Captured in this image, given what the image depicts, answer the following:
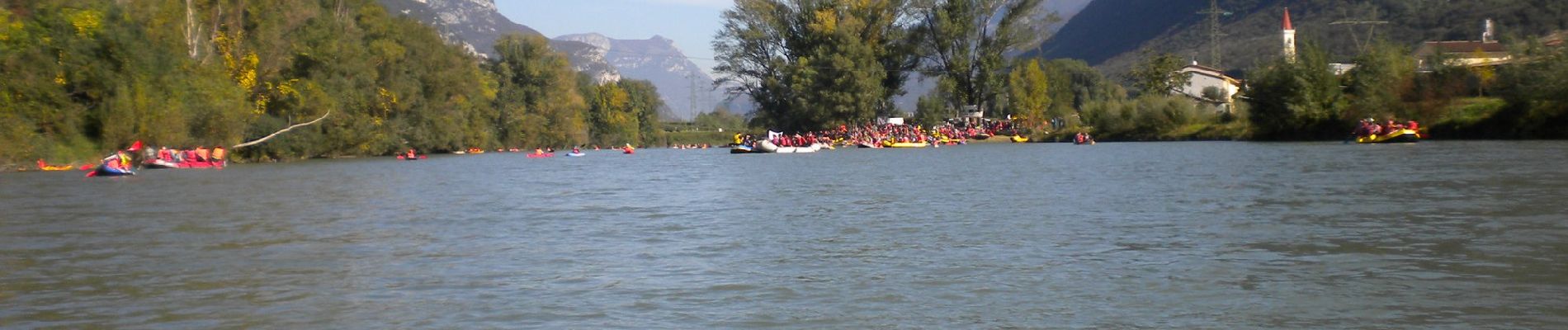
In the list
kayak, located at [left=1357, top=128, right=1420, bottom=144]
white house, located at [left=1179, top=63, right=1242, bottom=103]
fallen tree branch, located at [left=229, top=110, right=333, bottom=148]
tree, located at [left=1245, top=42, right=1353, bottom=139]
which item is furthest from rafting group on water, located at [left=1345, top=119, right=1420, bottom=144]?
fallen tree branch, located at [left=229, top=110, right=333, bottom=148]

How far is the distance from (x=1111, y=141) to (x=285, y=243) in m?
68.6

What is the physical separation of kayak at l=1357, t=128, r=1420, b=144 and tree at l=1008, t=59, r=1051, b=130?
36.3m

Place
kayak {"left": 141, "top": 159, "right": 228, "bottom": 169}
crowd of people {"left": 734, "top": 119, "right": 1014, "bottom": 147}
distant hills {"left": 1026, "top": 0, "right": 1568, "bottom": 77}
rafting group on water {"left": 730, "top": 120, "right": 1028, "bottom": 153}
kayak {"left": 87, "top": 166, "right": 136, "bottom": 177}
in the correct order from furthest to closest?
1. distant hills {"left": 1026, "top": 0, "right": 1568, "bottom": 77}
2. crowd of people {"left": 734, "top": 119, "right": 1014, "bottom": 147}
3. rafting group on water {"left": 730, "top": 120, "right": 1028, "bottom": 153}
4. kayak {"left": 141, "top": 159, "right": 228, "bottom": 169}
5. kayak {"left": 87, "top": 166, "right": 136, "bottom": 177}

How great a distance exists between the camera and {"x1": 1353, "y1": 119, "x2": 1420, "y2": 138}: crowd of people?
2060 inches

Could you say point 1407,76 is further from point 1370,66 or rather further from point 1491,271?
point 1491,271

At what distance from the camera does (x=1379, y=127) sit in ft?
174

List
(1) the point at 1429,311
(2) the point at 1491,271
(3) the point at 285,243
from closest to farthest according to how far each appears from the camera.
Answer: (1) the point at 1429,311 < (2) the point at 1491,271 < (3) the point at 285,243

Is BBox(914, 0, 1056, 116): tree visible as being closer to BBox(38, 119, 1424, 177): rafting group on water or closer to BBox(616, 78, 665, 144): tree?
BBox(38, 119, 1424, 177): rafting group on water

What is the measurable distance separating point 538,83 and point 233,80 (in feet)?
140

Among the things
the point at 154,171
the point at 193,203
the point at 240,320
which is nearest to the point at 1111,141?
the point at 154,171

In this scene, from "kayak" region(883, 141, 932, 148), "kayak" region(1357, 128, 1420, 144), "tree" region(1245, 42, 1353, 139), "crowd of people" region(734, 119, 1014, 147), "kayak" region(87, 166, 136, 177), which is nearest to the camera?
"kayak" region(87, 166, 136, 177)

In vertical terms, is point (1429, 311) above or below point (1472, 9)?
below

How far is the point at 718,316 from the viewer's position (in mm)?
10773

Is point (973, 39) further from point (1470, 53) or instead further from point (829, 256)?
point (829, 256)
